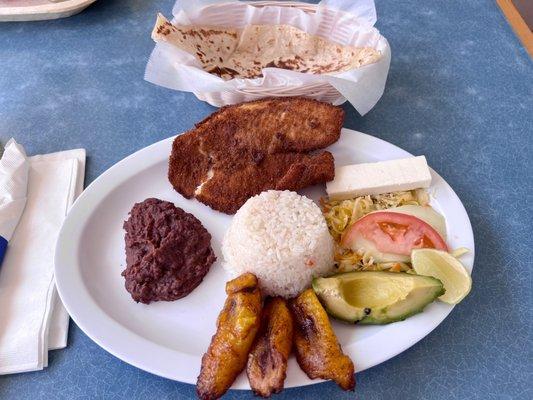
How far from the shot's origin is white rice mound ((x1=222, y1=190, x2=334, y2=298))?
1.61 m

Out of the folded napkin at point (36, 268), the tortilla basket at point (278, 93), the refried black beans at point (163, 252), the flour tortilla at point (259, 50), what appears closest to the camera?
the folded napkin at point (36, 268)

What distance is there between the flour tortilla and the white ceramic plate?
1.46 feet

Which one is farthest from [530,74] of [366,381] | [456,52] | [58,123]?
[58,123]

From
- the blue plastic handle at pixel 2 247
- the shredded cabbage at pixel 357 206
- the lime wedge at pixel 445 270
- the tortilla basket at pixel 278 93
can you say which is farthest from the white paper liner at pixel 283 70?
the blue plastic handle at pixel 2 247

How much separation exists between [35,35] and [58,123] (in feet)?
2.65

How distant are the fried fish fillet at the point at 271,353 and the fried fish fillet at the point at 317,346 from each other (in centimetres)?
4

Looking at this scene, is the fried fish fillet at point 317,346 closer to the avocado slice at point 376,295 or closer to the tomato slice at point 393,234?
the avocado slice at point 376,295

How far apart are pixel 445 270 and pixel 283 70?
973 millimetres

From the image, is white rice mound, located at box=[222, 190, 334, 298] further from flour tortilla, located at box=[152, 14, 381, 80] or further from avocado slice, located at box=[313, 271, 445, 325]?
flour tortilla, located at box=[152, 14, 381, 80]

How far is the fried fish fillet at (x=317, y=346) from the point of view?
133cm

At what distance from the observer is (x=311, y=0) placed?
296cm

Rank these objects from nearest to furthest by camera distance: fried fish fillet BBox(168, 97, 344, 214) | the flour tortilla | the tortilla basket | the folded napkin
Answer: the folded napkin, fried fish fillet BBox(168, 97, 344, 214), the tortilla basket, the flour tortilla

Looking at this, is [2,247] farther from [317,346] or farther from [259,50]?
[259,50]

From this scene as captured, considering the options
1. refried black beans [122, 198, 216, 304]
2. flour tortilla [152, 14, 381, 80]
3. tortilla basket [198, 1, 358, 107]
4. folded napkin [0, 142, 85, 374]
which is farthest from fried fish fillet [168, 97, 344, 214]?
folded napkin [0, 142, 85, 374]
